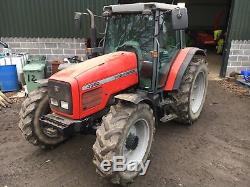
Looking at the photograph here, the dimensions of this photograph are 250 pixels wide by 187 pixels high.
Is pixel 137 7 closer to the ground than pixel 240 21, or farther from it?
farther from it

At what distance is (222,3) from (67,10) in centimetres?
1000

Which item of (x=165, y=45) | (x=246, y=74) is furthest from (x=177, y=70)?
(x=246, y=74)

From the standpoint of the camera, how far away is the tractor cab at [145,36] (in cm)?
387

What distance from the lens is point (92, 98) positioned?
3.41 m

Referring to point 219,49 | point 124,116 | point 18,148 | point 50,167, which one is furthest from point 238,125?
point 219,49

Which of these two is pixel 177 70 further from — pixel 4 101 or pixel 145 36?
pixel 4 101

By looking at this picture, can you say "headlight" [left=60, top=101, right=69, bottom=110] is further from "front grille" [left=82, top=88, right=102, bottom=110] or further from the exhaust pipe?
the exhaust pipe

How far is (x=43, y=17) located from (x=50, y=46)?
2.58 ft

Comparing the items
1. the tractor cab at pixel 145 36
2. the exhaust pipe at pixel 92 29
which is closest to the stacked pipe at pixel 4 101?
the exhaust pipe at pixel 92 29

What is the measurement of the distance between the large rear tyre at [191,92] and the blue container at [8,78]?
438cm

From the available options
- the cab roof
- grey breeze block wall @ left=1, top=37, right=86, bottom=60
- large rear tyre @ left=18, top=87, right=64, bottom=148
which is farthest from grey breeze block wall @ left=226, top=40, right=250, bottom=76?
large rear tyre @ left=18, top=87, right=64, bottom=148

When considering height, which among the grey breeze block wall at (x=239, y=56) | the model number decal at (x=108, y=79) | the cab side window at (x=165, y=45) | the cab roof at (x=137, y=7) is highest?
the cab roof at (x=137, y=7)

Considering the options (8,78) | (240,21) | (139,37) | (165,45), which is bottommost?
(8,78)

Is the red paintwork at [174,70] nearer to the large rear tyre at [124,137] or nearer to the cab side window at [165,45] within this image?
the cab side window at [165,45]
